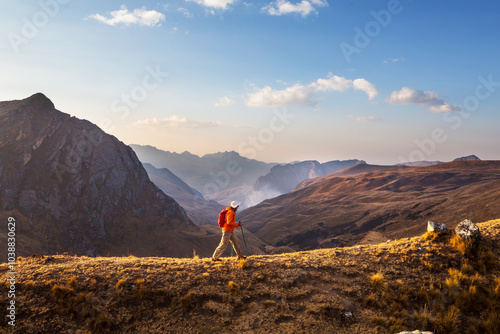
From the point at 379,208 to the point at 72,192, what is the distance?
4533 inches

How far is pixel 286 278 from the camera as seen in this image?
33.0ft

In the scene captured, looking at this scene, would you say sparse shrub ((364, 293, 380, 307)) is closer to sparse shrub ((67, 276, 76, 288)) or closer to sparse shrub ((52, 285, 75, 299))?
sparse shrub ((52, 285, 75, 299))

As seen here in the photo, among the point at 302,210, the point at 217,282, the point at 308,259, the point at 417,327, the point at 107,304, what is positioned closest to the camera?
the point at 417,327

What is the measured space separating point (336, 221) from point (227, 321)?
111166 millimetres

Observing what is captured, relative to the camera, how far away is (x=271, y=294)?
9.02 metres

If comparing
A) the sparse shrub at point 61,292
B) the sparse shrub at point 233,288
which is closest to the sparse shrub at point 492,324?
the sparse shrub at point 233,288

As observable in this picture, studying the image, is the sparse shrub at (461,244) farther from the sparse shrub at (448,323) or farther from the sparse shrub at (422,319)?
the sparse shrub at (422,319)

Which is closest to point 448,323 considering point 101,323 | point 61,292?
point 101,323

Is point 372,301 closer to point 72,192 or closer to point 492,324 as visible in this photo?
point 492,324

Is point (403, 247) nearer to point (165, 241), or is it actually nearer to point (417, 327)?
point (417, 327)

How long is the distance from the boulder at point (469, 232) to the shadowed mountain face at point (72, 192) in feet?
229

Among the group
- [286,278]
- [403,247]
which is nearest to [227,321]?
[286,278]

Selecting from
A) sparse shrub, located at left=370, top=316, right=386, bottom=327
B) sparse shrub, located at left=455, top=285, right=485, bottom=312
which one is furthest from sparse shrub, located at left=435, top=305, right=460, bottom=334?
sparse shrub, located at left=370, top=316, right=386, bottom=327

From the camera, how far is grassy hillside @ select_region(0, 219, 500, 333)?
25.0 feet
